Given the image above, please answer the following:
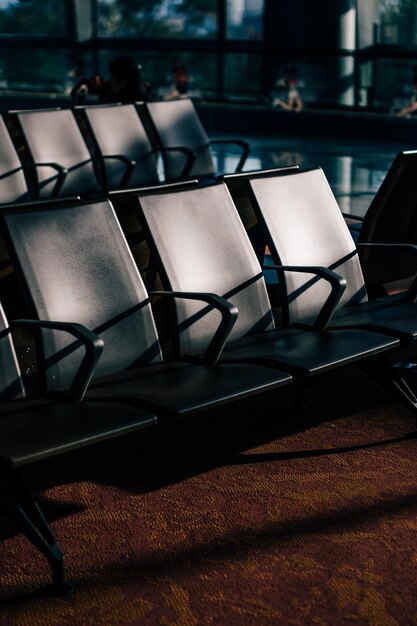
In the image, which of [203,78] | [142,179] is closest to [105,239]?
[142,179]

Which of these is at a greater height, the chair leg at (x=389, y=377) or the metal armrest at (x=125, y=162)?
the metal armrest at (x=125, y=162)

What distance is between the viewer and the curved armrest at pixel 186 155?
7.02 metres

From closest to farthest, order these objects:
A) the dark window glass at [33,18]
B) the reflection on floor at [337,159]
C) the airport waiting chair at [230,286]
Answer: the airport waiting chair at [230,286] → the reflection on floor at [337,159] → the dark window glass at [33,18]

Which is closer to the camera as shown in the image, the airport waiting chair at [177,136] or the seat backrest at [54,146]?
the seat backrest at [54,146]

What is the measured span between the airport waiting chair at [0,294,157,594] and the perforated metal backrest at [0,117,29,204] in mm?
3070

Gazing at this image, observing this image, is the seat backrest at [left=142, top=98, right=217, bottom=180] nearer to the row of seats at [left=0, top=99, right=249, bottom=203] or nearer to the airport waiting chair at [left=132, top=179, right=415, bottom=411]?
the row of seats at [left=0, top=99, right=249, bottom=203]

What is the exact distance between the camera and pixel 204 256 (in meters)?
3.49

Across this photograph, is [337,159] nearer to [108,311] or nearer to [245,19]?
[245,19]

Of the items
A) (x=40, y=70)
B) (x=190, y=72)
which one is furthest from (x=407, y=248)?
(x=40, y=70)

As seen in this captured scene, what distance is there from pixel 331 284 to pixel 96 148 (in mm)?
3443

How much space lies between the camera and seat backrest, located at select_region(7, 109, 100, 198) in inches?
246

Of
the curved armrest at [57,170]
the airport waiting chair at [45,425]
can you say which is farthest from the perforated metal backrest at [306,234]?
the curved armrest at [57,170]

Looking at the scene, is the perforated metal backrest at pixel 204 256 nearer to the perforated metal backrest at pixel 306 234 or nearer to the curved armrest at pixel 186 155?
the perforated metal backrest at pixel 306 234

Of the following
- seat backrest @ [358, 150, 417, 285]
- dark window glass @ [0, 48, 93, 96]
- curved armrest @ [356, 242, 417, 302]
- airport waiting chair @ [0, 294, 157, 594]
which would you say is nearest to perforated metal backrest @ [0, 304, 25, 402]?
airport waiting chair @ [0, 294, 157, 594]
